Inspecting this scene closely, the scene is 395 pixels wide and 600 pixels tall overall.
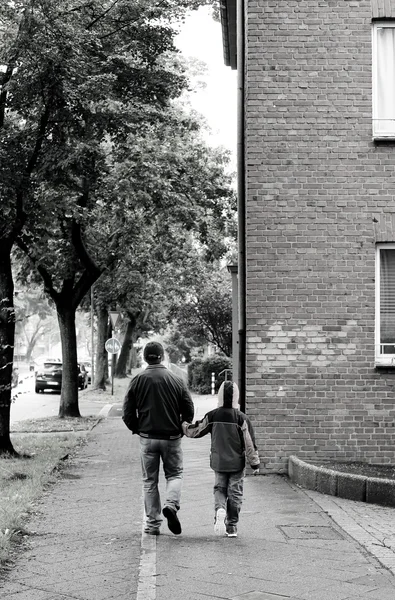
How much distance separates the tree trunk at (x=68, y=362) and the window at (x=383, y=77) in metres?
14.3

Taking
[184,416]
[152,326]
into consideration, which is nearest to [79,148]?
[184,416]

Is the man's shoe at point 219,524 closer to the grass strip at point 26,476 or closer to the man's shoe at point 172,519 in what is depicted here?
the man's shoe at point 172,519

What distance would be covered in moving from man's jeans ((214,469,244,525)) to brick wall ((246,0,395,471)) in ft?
13.0

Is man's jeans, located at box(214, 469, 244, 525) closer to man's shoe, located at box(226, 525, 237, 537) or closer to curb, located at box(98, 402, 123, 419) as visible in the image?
man's shoe, located at box(226, 525, 237, 537)

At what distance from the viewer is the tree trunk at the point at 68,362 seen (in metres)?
25.3

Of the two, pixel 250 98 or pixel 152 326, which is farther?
pixel 152 326

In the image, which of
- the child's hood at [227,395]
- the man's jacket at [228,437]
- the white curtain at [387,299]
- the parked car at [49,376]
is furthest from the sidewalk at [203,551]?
the parked car at [49,376]

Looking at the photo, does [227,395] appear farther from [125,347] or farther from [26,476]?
[125,347]

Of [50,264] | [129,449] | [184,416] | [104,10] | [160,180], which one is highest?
[104,10]

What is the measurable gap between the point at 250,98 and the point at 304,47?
1.01m

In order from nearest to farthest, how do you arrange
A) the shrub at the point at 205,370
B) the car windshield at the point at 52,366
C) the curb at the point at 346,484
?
the curb at the point at 346,484, the shrub at the point at 205,370, the car windshield at the point at 52,366

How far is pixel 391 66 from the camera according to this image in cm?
1247

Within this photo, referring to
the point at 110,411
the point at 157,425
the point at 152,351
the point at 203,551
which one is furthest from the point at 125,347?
the point at 203,551

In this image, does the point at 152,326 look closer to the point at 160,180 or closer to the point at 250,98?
the point at 160,180
